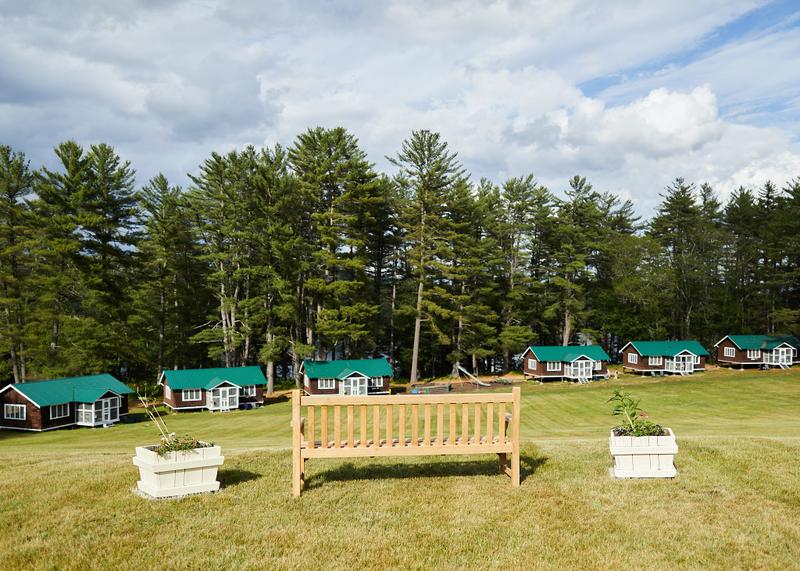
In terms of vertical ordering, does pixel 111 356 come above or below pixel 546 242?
below

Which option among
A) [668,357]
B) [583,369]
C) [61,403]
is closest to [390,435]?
[61,403]

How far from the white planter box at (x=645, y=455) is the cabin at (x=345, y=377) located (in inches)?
1392

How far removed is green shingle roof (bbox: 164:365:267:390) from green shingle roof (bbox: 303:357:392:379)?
4.06 meters

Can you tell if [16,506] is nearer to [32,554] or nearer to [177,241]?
[32,554]

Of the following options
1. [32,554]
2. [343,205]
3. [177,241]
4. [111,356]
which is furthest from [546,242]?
[32,554]

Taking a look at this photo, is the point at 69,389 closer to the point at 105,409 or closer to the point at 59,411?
the point at 59,411

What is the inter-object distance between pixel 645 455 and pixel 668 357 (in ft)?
155

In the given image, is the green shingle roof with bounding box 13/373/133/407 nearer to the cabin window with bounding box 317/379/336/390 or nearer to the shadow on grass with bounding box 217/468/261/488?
the cabin window with bounding box 317/379/336/390

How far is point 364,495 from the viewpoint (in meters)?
7.78

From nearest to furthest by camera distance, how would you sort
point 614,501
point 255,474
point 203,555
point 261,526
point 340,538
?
point 203,555 → point 340,538 → point 261,526 → point 614,501 → point 255,474

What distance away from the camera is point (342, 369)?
43375 mm

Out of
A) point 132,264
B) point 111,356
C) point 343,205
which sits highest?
point 343,205

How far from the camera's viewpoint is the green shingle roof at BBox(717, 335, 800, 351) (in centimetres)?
5022

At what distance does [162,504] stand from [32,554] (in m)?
1.74
